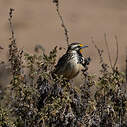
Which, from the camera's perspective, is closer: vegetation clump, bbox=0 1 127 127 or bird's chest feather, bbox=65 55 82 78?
vegetation clump, bbox=0 1 127 127

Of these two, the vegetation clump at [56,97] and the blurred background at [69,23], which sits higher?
the blurred background at [69,23]

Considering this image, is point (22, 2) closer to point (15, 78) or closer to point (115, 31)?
point (115, 31)

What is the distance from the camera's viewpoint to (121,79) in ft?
19.8

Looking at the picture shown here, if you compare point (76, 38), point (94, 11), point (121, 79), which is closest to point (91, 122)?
point (121, 79)

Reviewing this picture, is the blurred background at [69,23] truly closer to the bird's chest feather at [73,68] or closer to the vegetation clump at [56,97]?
the bird's chest feather at [73,68]

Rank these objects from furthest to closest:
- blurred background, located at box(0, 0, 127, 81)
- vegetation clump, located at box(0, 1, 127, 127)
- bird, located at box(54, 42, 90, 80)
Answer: blurred background, located at box(0, 0, 127, 81) → bird, located at box(54, 42, 90, 80) → vegetation clump, located at box(0, 1, 127, 127)

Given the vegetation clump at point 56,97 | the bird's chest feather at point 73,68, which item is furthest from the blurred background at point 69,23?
the vegetation clump at point 56,97

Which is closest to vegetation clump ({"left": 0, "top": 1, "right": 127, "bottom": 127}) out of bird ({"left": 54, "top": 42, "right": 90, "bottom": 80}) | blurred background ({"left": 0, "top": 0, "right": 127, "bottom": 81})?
bird ({"left": 54, "top": 42, "right": 90, "bottom": 80})

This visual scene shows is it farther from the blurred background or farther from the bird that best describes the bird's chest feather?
the blurred background

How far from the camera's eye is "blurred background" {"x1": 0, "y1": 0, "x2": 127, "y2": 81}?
19.6m

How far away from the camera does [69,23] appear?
22281mm

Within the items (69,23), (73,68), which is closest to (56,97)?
(73,68)

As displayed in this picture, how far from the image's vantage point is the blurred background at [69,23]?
19.6 meters

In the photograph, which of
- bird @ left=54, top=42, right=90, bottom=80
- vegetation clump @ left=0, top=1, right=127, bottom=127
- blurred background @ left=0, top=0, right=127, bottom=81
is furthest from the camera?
blurred background @ left=0, top=0, right=127, bottom=81
